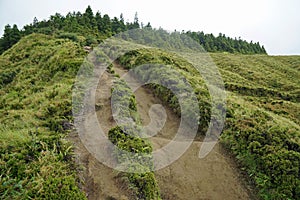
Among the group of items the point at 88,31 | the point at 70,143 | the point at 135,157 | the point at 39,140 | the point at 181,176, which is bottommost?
the point at 181,176

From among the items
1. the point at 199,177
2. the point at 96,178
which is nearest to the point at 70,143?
the point at 96,178

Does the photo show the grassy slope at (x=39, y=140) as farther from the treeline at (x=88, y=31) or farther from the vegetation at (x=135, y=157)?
the treeline at (x=88, y=31)

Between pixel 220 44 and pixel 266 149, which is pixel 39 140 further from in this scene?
pixel 220 44

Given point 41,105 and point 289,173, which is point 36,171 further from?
point 289,173

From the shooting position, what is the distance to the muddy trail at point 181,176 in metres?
6.46

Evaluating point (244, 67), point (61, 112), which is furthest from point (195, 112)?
point (244, 67)

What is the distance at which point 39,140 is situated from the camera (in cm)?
727

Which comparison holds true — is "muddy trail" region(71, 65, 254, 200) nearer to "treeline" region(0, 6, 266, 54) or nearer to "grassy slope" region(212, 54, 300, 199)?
"grassy slope" region(212, 54, 300, 199)

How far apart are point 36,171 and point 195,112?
6.76 metres

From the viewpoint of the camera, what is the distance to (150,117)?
1122cm

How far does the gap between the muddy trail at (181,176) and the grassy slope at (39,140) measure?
0.47 metres

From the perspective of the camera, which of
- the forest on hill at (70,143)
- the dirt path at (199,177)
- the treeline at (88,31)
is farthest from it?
the treeline at (88,31)

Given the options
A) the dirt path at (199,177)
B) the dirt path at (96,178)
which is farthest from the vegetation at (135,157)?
the dirt path at (199,177)

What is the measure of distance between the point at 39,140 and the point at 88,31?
31028mm
